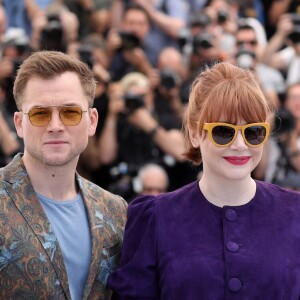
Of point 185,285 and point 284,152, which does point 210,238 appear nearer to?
point 185,285

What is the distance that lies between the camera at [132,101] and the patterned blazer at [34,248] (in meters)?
3.19

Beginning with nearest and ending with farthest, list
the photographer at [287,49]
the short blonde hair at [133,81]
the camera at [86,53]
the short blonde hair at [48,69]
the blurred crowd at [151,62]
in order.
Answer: the short blonde hair at [48,69] → the blurred crowd at [151,62] → the short blonde hair at [133,81] → the camera at [86,53] → the photographer at [287,49]

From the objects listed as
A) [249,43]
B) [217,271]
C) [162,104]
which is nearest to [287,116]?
[162,104]

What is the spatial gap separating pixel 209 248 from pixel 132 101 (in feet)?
11.7

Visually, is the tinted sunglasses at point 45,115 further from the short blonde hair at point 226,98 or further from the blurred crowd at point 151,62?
the blurred crowd at point 151,62

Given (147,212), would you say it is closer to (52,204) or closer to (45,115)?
(52,204)

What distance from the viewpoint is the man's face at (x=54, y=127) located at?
334 cm

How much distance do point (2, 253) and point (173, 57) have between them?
15.1ft

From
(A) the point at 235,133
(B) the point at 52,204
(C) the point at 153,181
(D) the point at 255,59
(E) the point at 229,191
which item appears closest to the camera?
(A) the point at 235,133

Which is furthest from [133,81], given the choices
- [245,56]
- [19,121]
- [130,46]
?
[19,121]

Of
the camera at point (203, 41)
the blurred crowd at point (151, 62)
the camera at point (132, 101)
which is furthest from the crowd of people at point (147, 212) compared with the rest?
the camera at point (203, 41)

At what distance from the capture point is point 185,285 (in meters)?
3.16

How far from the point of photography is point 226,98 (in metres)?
3.22

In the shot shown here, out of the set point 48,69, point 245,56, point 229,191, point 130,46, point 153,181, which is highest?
point 48,69
